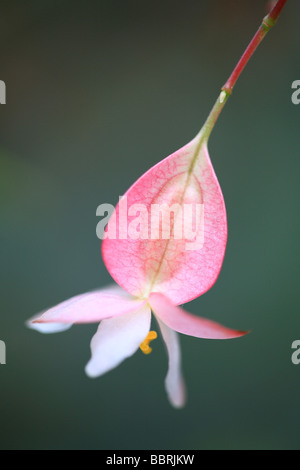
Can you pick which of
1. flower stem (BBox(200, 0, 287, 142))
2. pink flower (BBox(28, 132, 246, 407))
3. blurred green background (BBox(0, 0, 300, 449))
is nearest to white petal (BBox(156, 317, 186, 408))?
pink flower (BBox(28, 132, 246, 407))

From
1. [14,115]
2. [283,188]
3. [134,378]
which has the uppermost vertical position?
[14,115]

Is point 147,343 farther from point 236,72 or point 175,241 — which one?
point 236,72

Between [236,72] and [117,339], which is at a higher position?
[236,72]

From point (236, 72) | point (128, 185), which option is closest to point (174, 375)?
point (236, 72)

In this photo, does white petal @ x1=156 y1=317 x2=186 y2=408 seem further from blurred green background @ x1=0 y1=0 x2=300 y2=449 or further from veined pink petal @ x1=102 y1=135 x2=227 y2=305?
blurred green background @ x1=0 y1=0 x2=300 y2=449

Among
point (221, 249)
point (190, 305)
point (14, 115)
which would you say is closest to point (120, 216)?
point (221, 249)

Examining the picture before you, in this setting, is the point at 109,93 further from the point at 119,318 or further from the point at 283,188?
the point at 119,318
